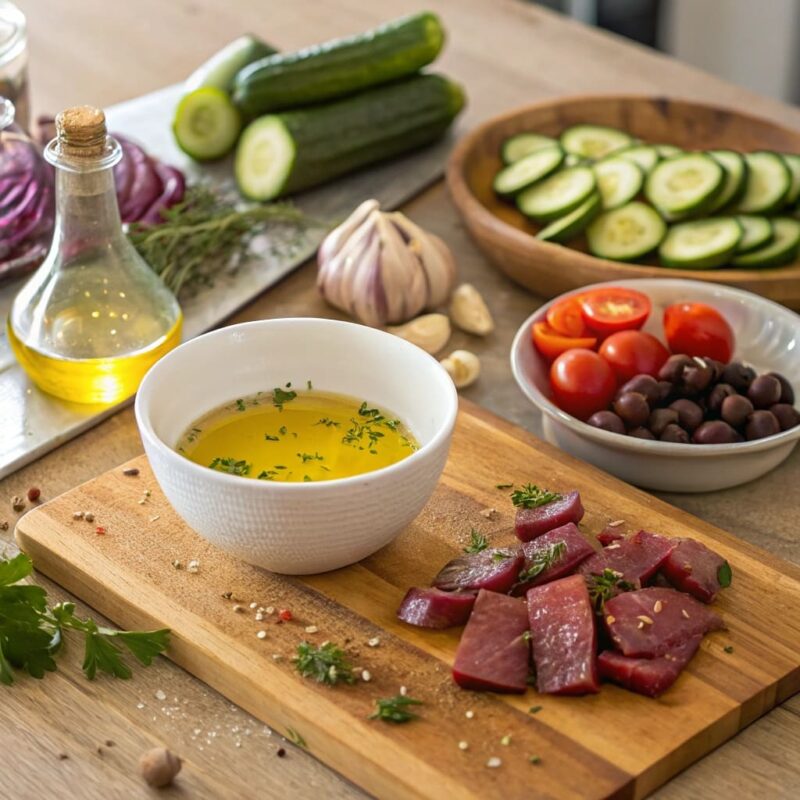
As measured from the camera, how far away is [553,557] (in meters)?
1.44

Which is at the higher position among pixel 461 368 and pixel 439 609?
pixel 439 609

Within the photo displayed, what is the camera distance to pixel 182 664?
55.7 inches

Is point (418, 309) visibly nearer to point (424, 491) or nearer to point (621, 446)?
point (621, 446)

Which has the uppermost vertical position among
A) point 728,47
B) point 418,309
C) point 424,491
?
point 424,491

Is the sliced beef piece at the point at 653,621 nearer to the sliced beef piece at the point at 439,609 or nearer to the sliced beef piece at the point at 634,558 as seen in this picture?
the sliced beef piece at the point at 634,558

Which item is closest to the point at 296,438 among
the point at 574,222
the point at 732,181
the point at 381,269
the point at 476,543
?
the point at 476,543

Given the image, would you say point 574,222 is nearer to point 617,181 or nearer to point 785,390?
point 617,181

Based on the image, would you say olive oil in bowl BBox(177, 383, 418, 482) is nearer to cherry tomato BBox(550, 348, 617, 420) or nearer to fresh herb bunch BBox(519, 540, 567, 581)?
fresh herb bunch BBox(519, 540, 567, 581)

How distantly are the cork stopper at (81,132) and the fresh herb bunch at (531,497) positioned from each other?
67 centimetres

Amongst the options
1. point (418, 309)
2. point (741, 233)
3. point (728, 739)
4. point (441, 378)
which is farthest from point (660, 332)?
point (728, 739)

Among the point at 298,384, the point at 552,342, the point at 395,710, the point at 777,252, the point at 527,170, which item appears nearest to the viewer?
the point at 395,710

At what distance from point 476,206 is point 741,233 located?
0.43 meters

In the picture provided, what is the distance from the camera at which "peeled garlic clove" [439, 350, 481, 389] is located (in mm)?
1929

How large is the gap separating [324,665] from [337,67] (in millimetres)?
1461
